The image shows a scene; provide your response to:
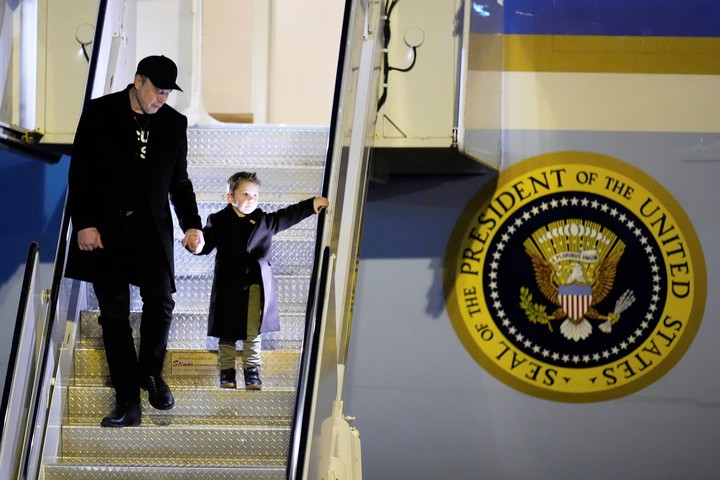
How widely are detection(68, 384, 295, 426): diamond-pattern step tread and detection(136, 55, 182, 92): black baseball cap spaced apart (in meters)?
1.40

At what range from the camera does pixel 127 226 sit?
17.0ft

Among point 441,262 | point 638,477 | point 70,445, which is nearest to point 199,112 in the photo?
point 441,262

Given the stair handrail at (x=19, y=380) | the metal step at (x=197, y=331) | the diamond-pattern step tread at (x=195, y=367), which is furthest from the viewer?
the metal step at (x=197, y=331)

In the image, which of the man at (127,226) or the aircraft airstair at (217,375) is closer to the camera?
the aircraft airstair at (217,375)

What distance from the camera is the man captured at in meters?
5.16

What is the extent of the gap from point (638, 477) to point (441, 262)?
1.69 metres

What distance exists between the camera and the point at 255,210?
559cm

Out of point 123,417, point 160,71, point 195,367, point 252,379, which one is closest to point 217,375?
point 195,367

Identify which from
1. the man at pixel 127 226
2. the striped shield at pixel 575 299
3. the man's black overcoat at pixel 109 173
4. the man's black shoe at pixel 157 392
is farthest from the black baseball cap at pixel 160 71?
the striped shield at pixel 575 299

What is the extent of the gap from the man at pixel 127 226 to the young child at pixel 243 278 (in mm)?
245

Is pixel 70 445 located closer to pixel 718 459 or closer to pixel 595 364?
pixel 595 364

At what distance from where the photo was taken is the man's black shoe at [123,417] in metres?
5.23

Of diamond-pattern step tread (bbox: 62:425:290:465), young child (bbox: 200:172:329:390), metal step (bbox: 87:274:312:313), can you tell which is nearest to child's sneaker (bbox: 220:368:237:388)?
young child (bbox: 200:172:329:390)

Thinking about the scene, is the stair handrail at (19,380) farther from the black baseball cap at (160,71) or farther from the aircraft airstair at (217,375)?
the black baseball cap at (160,71)
